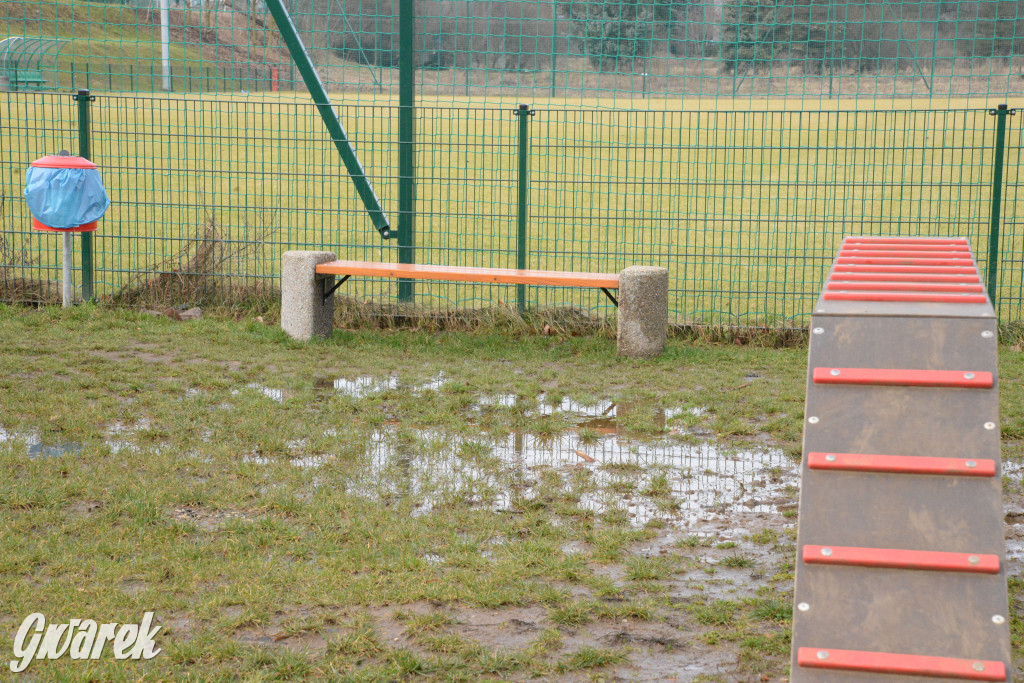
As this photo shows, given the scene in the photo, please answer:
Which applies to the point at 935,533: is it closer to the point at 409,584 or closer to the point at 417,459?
the point at 409,584

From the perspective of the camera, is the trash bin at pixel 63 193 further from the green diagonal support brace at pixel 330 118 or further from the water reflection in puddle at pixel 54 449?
the water reflection in puddle at pixel 54 449

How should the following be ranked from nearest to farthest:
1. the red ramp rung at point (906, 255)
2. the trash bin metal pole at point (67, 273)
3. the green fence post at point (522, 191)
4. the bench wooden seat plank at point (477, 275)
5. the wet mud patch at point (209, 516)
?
the red ramp rung at point (906, 255) → the wet mud patch at point (209, 516) → the bench wooden seat plank at point (477, 275) → the green fence post at point (522, 191) → the trash bin metal pole at point (67, 273)

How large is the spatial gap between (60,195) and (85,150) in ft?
3.75

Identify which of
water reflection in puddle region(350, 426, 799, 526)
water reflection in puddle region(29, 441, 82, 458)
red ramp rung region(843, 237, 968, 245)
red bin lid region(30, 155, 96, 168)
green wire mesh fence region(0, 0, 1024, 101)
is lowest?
water reflection in puddle region(350, 426, 799, 526)

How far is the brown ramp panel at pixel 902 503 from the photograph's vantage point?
9.26 feet

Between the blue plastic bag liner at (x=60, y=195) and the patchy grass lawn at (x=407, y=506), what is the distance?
1.03m

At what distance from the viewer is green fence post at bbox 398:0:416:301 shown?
9.20 meters

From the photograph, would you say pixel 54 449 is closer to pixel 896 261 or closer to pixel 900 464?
pixel 896 261

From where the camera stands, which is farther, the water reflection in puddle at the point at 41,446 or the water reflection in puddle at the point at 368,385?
the water reflection in puddle at the point at 368,385

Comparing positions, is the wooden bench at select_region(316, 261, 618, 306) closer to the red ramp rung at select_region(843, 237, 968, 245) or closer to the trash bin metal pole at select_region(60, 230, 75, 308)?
the trash bin metal pole at select_region(60, 230, 75, 308)

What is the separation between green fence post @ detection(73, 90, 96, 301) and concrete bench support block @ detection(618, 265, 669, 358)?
4754mm

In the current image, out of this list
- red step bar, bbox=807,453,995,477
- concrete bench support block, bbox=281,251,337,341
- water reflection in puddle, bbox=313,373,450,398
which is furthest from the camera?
concrete bench support block, bbox=281,251,337,341

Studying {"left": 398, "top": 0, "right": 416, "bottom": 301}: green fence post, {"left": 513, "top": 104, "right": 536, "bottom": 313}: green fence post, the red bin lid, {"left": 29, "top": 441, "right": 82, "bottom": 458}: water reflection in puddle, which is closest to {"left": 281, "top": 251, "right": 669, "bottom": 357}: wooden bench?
{"left": 513, "top": 104, "right": 536, "bottom": 313}: green fence post

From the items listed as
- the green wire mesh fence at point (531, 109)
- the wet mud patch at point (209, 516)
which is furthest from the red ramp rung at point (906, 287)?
the green wire mesh fence at point (531, 109)
